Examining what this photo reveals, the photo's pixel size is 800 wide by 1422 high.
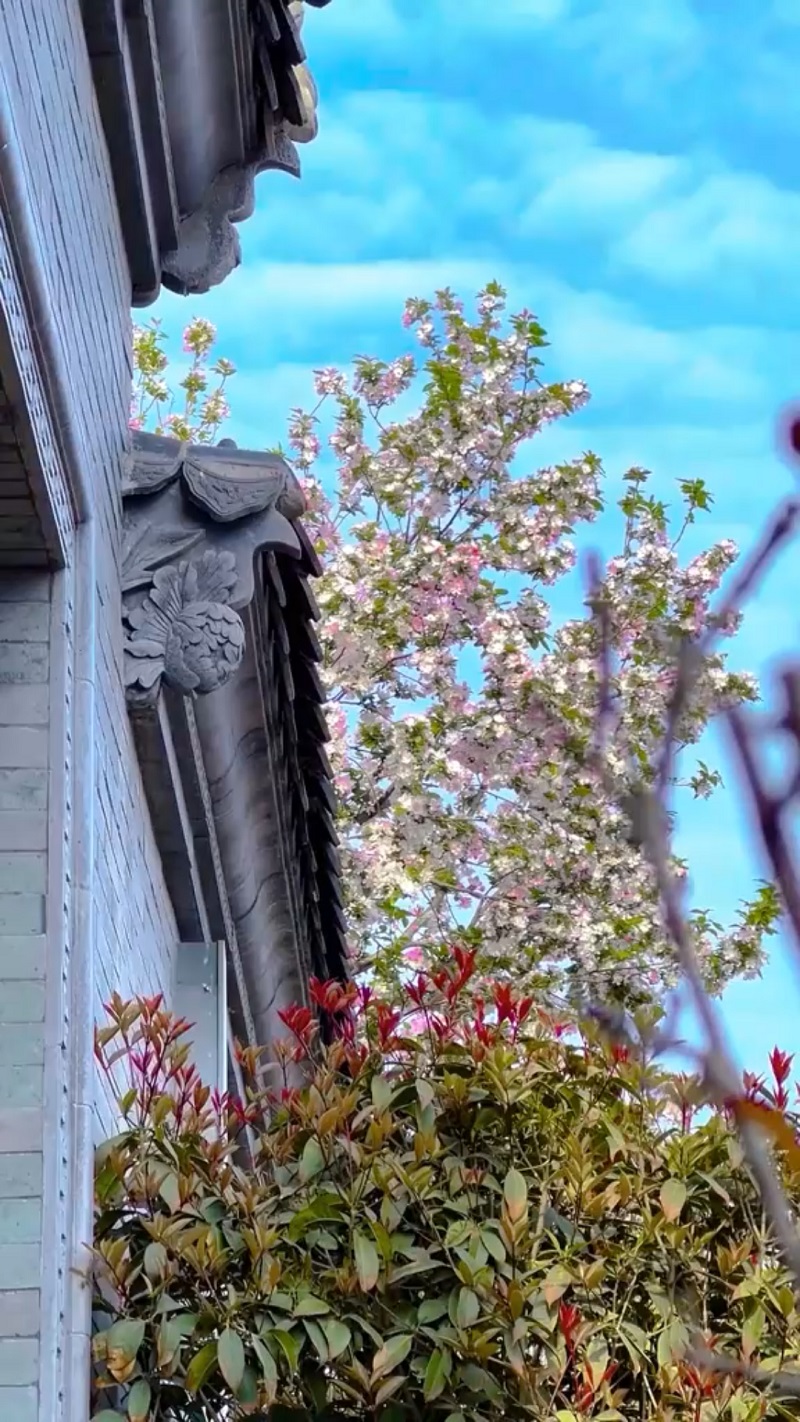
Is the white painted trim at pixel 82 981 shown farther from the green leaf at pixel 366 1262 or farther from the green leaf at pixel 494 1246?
the green leaf at pixel 494 1246

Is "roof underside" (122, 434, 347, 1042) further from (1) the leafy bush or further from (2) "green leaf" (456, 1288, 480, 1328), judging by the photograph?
(2) "green leaf" (456, 1288, 480, 1328)

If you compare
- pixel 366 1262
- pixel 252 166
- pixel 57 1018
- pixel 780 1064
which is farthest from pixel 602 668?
pixel 252 166

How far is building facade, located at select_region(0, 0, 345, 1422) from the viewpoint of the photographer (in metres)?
2.89

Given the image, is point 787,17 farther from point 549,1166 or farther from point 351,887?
point 351,887

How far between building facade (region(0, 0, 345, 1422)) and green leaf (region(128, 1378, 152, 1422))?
8 cm

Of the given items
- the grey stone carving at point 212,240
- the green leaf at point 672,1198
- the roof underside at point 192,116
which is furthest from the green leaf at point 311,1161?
the grey stone carving at point 212,240

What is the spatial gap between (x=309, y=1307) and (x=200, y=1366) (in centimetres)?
20

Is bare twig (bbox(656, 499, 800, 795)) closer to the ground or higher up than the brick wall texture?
closer to the ground

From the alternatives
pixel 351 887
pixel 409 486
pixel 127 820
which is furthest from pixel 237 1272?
pixel 409 486

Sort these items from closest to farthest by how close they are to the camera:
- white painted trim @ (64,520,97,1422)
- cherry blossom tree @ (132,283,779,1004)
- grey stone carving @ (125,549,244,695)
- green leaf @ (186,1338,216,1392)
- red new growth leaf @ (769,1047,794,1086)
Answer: white painted trim @ (64,520,97,1422) → green leaf @ (186,1338,216,1392) → red new growth leaf @ (769,1047,794,1086) → grey stone carving @ (125,549,244,695) → cherry blossom tree @ (132,283,779,1004)

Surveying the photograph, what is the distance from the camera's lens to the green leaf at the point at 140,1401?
3021 mm

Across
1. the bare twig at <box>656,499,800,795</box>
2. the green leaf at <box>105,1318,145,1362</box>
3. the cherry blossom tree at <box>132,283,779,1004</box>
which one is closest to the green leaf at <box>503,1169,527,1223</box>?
the green leaf at <box>105,1318,145,1362</box>

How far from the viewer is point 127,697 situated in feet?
12.6

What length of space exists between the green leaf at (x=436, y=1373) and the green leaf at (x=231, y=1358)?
0.99 feet
